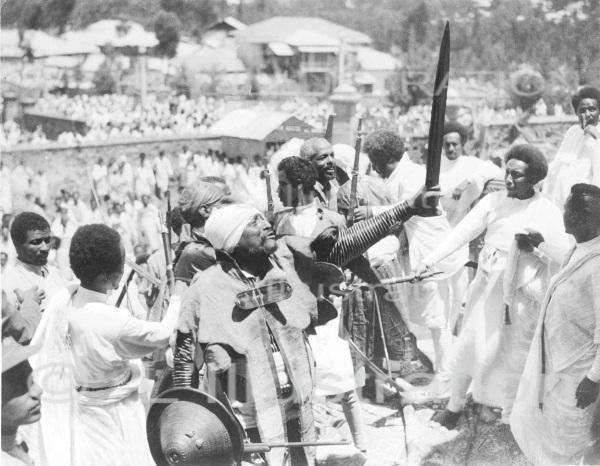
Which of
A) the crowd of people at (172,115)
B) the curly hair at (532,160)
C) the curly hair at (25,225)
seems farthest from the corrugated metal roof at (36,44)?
the curly hair at (532,160)

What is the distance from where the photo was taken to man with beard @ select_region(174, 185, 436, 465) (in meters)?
3.48

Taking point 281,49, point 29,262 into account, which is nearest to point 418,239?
point 281,49

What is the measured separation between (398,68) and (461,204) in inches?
73.7

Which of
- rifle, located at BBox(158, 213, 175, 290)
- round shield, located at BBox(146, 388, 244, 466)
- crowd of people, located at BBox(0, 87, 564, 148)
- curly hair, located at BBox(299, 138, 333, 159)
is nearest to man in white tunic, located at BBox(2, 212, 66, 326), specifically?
rifle, located at BBox(158, 213, 175, 290)

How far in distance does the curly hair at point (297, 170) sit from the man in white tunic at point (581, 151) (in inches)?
60.2

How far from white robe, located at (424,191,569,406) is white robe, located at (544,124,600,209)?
38 cm

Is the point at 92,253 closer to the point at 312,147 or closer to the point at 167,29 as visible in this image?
the point at 312,147

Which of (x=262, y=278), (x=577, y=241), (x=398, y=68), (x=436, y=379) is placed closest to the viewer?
(x=262, y=278)

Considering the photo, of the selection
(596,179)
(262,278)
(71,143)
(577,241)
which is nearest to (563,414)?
(577,241)

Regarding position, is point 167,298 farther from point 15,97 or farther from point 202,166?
point 202,166

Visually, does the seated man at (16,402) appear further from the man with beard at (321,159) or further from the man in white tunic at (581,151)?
the man in white tunic at (581,151)

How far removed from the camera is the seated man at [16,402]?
11.0 feet

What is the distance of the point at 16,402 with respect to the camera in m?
3.40

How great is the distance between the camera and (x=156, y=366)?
4762mm
